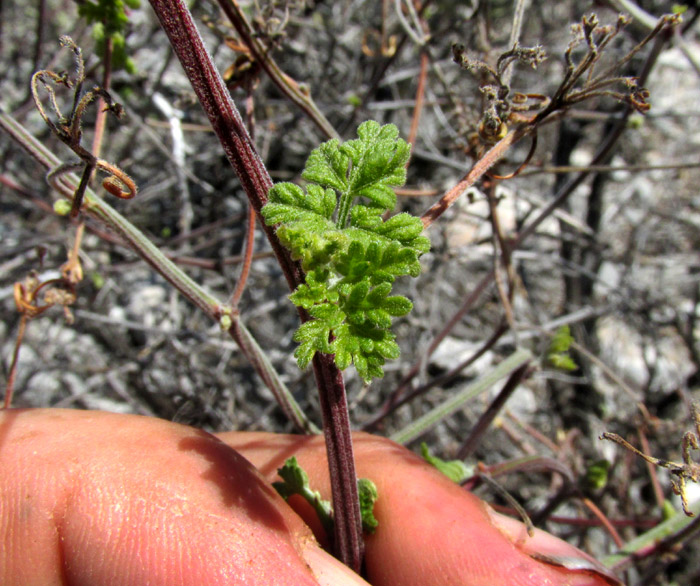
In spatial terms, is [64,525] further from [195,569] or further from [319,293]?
[319,293]

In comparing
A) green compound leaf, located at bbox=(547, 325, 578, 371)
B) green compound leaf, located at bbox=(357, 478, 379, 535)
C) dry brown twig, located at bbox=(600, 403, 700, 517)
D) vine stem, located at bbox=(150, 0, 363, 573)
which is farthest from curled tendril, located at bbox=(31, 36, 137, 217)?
green compound leaf, located at bbox=(547, 325, 578, 371)

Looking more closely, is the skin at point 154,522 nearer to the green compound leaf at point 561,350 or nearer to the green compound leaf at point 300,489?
the green compound leaf at point 300,489

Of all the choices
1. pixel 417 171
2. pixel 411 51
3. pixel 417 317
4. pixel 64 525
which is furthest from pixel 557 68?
pixel 64 525

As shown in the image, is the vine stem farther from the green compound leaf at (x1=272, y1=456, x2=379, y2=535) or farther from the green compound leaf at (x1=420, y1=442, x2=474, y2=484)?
the green compound leaf at (x1=420, y1=442, x2=474, y2=484)

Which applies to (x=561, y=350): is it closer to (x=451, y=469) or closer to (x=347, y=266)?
(x=451, y=469)

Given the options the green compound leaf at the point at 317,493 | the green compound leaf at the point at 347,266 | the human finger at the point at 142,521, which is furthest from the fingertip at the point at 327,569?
the green compound leaf at the point at 347,266

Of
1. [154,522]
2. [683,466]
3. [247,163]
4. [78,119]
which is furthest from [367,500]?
[78,119]
